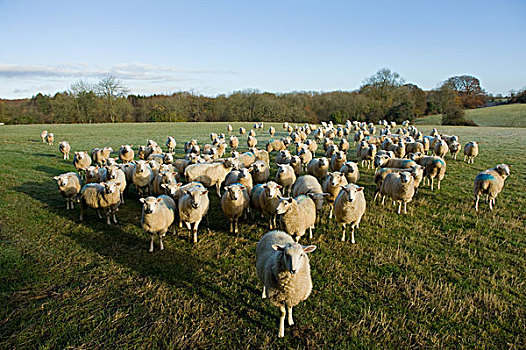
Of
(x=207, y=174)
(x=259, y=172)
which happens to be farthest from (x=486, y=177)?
(x=207, y=174)

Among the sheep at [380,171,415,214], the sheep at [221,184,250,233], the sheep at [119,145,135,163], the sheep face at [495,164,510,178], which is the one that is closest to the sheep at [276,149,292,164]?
the sheep at [380,171,415,214]

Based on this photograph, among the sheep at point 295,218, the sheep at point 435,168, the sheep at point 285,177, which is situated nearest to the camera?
the sheep at point 295,218

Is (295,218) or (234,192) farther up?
(234,192)

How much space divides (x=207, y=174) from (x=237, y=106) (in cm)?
5256

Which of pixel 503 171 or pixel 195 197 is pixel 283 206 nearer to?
pixel 195 197

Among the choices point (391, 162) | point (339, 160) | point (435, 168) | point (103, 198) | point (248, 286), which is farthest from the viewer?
point (339, 160)

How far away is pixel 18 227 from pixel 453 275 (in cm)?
1113

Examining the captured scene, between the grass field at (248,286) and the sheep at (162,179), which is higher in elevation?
the sheep at (162,179)

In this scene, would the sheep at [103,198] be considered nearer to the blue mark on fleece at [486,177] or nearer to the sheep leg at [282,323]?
the sheep leg at [282,323]

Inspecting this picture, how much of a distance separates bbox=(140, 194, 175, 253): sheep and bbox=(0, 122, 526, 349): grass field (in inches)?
15.6

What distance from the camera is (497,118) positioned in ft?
164

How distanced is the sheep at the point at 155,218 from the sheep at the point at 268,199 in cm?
246

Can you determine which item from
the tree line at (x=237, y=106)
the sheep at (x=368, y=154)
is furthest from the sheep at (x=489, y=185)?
the tree line at (x=237, y=106)

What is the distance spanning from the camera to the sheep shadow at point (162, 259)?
5.19 m
